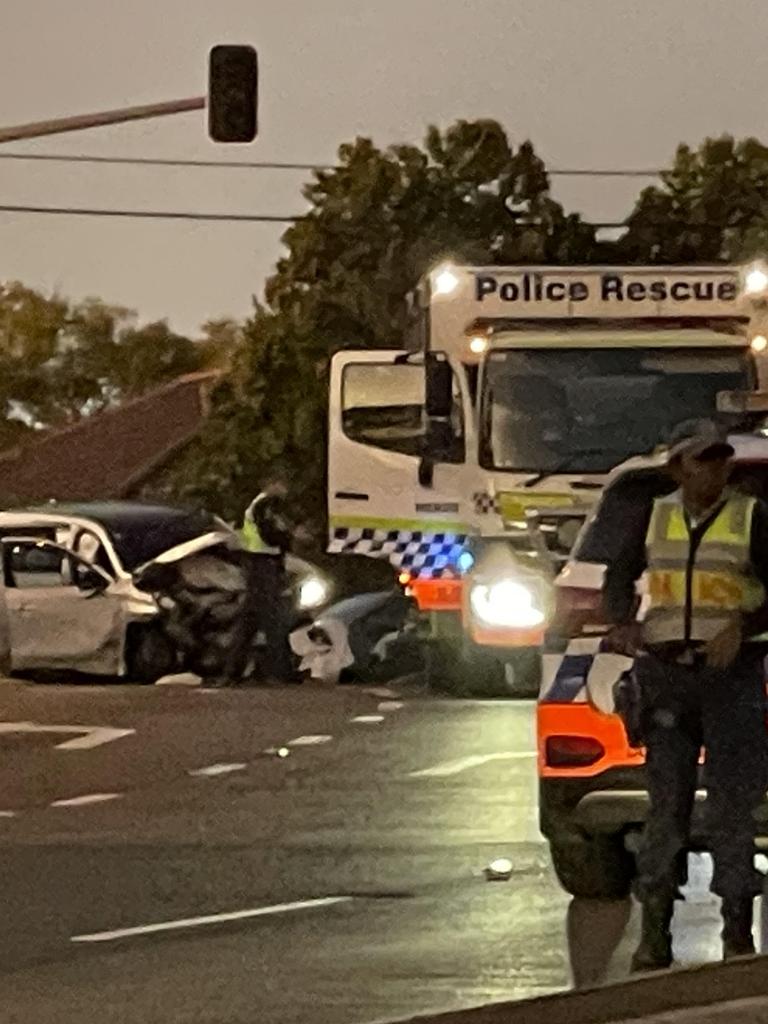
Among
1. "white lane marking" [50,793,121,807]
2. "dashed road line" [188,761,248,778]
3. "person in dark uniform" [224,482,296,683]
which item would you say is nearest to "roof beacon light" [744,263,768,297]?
"person in dark uniform" [224,482,296,683]

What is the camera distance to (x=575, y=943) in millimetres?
9820

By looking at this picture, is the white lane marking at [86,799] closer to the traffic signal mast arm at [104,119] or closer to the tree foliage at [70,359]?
the traffic signal mast arm at [104,119]

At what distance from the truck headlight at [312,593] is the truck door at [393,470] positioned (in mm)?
1446

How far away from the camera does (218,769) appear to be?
51.5 ft

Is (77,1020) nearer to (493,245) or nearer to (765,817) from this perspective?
(765,817)

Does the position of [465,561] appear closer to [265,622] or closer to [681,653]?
[265,622]

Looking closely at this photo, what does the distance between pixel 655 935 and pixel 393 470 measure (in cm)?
1193

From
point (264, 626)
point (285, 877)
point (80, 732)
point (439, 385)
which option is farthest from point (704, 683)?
point (264, 626)

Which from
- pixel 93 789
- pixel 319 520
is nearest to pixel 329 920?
pixel 93 789

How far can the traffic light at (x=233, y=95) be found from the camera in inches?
989

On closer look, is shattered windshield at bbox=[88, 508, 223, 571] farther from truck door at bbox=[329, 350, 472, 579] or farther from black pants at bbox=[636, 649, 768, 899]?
black pants at bbox=[636, 649, 768, 899]

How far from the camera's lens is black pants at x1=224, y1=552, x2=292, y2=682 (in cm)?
2183

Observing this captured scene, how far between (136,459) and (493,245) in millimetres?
23492

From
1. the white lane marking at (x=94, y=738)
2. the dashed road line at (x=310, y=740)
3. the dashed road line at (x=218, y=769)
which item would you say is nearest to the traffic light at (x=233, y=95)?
the white lane marking at (x=94, y=738)
